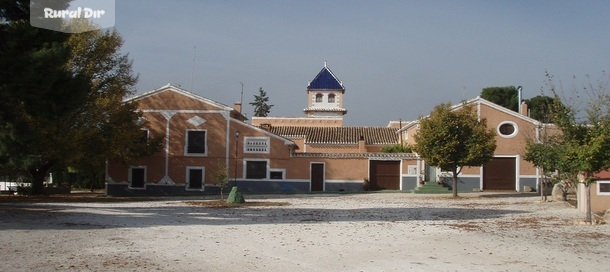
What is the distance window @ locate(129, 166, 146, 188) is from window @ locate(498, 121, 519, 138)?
24.2 m

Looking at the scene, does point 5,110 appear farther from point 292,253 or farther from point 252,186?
point 252,186

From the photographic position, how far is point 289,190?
135 feet

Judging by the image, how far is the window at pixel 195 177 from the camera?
1618 inches

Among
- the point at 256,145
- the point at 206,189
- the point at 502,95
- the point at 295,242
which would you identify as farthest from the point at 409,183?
the point at 502,95

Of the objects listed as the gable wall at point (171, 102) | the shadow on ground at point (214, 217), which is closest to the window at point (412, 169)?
the gable wall at point (171, 102)

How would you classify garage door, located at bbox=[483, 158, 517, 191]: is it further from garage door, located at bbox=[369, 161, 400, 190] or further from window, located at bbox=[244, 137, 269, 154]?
window, located at bbox=[244, 137, 269, 154]

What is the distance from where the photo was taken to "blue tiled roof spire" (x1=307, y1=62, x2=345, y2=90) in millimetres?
72250

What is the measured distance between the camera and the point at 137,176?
134 ft

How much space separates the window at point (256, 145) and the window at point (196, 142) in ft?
9.49

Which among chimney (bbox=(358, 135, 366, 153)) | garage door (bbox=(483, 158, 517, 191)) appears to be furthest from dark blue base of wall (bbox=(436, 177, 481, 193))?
chimney (bbox=(358, 135, 366, 153))

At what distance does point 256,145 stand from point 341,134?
13379mm

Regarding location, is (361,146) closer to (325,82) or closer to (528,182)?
(528,182)

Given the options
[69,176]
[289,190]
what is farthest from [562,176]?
[69,176]

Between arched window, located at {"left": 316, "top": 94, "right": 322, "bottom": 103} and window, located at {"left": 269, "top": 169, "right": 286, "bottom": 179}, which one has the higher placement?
arched window, located at {"left": 316, "top": 94, "right": 322, "bottom": 103}
